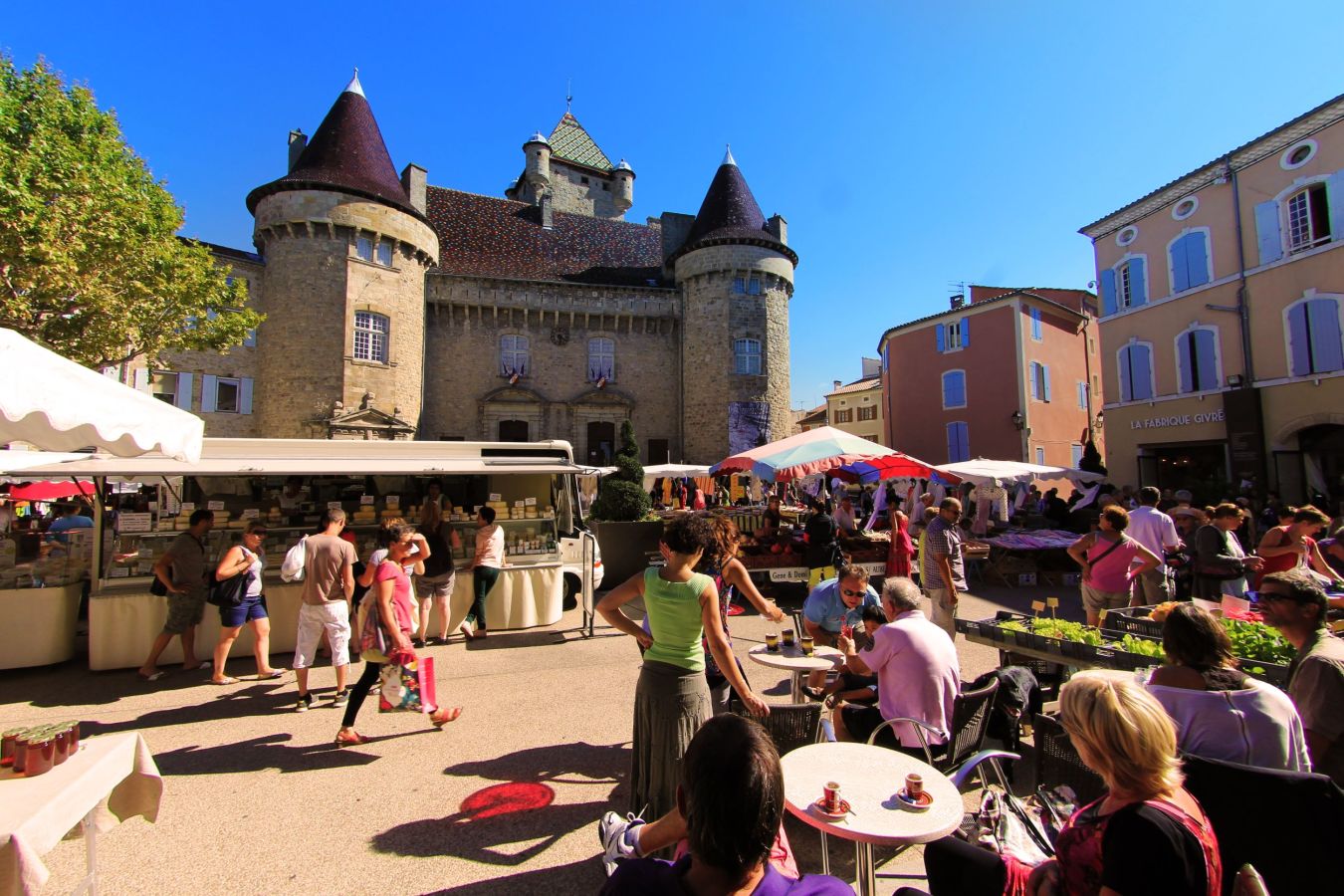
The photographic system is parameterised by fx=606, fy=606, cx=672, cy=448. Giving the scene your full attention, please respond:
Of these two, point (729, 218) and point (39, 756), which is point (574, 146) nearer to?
point (729, 218)

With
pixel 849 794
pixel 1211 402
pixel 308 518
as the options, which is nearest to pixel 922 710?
pixel 849 794

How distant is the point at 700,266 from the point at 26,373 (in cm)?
2439

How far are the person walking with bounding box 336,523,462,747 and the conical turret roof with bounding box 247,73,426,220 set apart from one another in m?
20.5

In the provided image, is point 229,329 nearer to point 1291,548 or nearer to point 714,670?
point 714,670

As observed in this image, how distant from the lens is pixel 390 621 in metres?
4.05

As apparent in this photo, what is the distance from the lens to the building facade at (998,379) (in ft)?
71.1

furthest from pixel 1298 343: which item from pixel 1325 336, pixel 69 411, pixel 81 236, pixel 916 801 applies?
pixel 81 236

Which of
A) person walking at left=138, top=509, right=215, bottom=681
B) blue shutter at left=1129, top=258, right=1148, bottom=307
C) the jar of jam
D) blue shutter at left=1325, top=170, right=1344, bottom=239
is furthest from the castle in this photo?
the jar of jam

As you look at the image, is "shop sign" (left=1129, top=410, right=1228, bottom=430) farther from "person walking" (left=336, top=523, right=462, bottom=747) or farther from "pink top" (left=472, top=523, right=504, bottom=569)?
"person walking" (left=336, top=523, right=462, bottom=747)

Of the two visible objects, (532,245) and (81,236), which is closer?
(81,236)

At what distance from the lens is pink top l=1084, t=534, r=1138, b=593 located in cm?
535

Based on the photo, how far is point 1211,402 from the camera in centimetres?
1489

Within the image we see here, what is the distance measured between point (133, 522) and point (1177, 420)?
68.9ft

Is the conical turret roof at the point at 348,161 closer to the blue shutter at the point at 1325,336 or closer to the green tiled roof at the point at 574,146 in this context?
the green tiled roof at the point at 574,146
